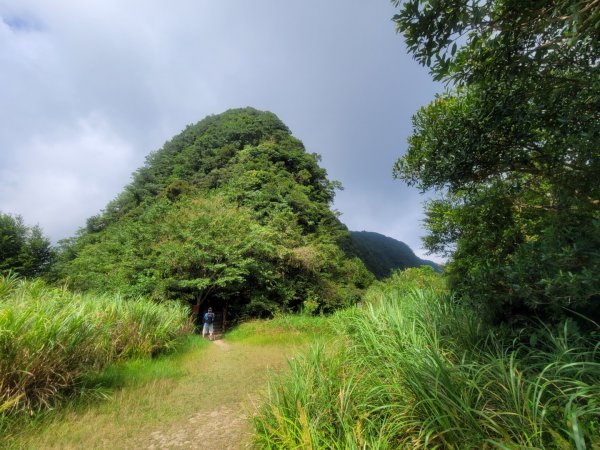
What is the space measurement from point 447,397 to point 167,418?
3.41m

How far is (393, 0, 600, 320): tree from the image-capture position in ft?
7.58

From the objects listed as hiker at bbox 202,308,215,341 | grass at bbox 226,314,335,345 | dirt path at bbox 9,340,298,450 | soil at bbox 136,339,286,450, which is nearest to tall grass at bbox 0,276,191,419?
dirt path at bbox 9,340,298,450

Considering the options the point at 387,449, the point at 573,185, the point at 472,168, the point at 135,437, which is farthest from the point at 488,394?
the point at 135,437

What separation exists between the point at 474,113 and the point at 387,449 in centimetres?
365

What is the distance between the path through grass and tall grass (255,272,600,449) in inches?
34.2

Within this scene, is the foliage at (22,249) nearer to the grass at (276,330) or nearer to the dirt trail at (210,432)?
the grass at (276,330)

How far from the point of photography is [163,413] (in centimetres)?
379

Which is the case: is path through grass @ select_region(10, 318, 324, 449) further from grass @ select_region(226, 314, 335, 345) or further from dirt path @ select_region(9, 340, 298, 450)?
grass @ select_region(226, 314, 335, 345)

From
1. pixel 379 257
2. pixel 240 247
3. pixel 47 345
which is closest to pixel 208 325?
pixel 240 247

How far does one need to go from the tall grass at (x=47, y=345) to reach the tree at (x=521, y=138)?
5.23 m

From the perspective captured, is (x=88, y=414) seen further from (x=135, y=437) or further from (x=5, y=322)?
(x=5, y=322)

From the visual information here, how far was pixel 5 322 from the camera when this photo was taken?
3480 mm

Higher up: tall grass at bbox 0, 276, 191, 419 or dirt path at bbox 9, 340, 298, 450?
tall grass at bbox 0, 276, 191, 419

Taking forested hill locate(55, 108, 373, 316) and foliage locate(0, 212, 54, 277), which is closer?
forested hill locate(55, 108, 373, 316)
